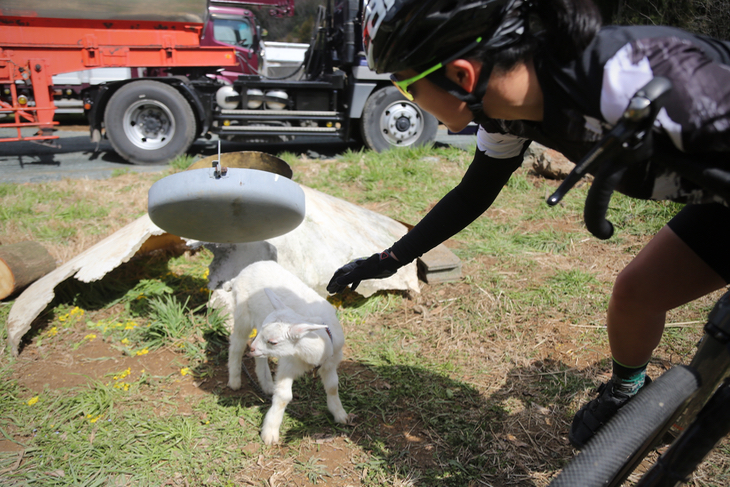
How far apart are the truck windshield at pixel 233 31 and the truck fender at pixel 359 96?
5177 millimetres

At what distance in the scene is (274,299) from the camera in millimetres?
2766

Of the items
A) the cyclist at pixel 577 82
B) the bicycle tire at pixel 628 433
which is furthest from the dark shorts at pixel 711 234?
the bicycle tire at pixel 628 433

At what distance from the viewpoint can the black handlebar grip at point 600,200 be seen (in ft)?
3.57

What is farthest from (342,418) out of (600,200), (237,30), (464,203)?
(237,30)

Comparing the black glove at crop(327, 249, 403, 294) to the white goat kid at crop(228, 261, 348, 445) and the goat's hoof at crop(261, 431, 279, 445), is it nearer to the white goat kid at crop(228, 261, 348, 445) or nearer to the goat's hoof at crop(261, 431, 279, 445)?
the white goat kid at crop(228, 261, 348, 445)

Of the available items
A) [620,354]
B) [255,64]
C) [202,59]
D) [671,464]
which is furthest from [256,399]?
[255,64]

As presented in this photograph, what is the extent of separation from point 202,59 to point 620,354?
29.2ft

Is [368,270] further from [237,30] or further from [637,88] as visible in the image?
[237,30]

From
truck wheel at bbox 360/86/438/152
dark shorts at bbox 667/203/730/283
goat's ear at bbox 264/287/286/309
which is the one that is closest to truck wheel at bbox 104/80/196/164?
truck wheel at bbox 360/86/438/152

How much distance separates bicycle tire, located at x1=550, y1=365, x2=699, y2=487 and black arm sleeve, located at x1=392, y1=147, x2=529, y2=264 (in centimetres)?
99

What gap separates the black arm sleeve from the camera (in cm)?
192

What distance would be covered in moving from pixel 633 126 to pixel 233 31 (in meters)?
12.9

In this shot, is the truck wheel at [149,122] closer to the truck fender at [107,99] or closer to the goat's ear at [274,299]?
the truck fender at [107,99]

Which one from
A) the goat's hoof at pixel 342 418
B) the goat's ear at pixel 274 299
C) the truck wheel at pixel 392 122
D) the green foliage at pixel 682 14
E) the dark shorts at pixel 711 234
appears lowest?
the goat's hoof at pixel 342 418
